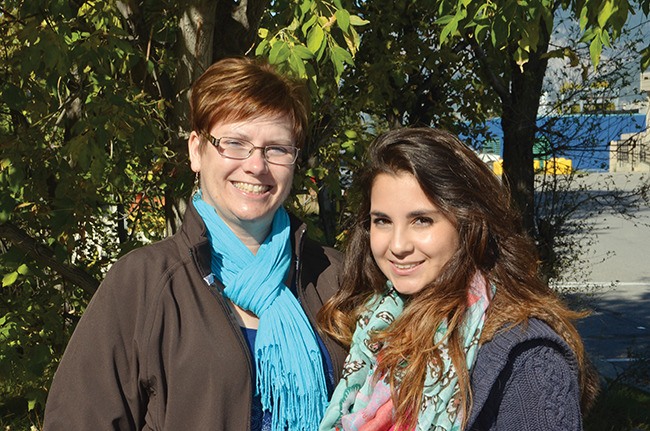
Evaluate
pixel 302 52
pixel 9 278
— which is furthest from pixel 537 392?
pixel 9 278

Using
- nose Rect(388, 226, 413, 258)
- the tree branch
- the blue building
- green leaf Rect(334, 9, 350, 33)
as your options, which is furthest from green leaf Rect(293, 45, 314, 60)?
the blue building

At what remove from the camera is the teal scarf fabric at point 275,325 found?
91.9 inches

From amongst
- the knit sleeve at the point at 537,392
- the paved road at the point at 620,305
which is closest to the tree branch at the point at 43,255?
the knit sleeve at the point at 537,392

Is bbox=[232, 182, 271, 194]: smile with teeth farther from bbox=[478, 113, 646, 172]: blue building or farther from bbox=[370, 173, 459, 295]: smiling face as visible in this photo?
bbox=[478, 113, 646, 172]: blue building

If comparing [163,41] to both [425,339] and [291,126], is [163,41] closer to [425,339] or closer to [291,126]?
[291,126]

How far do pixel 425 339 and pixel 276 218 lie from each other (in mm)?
687

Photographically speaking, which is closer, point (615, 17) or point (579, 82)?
point (615, 17)

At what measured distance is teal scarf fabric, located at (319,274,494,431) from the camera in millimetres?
2043

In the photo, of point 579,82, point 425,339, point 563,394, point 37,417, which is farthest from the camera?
point 579,82

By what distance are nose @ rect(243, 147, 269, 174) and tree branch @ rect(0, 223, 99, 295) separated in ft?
6.58

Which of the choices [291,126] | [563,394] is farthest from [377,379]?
[291,126]

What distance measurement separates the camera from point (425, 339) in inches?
83.5

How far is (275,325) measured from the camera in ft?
7.81

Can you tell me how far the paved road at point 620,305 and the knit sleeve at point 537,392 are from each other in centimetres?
383
